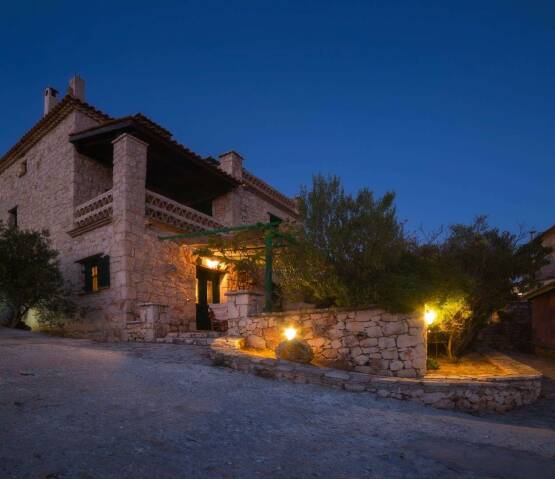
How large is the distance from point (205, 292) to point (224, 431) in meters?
11.4

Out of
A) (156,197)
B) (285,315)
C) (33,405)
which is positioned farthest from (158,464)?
(156,197)

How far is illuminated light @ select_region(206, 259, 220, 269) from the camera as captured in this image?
1491 cm

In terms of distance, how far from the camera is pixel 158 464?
3281 millimetres

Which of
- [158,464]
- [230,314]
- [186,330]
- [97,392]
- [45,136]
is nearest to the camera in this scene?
[158,464]

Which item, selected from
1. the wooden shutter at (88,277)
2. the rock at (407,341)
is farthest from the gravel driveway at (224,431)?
the wooden shutter at (88,277)

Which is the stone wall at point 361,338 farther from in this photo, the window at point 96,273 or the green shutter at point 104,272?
the window at point 96,273

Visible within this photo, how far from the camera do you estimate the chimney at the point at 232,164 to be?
17.4m

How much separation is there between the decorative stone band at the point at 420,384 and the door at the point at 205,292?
710 cm

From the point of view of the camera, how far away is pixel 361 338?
8469 mm

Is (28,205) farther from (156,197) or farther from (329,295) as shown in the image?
(329,295)

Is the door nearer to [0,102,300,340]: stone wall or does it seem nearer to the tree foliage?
[0,102,300,340]: stone wall

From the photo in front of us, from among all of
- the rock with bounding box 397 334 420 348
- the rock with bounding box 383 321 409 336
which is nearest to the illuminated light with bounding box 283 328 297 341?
the rock with bounding box 383 321 409 336

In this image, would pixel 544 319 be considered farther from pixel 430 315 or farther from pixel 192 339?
pixel 192 339

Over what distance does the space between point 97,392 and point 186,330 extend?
27.5 ft
